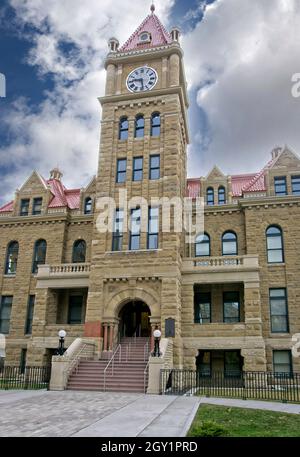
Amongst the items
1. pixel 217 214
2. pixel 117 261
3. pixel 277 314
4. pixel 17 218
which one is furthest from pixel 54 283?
pixel 277 314

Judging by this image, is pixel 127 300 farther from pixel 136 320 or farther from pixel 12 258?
pixel 12 258

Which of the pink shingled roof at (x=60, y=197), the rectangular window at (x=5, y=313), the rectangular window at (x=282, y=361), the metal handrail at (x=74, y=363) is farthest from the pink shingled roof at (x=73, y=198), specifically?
the rectangular window at (x=282, y=361)

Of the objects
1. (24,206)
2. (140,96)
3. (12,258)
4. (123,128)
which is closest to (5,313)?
(12,258)

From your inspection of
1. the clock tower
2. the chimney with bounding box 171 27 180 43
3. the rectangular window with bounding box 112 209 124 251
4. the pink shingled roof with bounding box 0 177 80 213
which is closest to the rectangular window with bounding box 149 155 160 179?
the clock tower

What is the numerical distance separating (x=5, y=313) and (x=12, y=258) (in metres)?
4.29

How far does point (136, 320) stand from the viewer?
29.0 meters

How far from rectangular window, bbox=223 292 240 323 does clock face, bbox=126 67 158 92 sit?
1599 centimetres

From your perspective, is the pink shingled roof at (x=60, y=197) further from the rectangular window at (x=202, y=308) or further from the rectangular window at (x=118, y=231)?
the rectangular window at (x=202, y=308)

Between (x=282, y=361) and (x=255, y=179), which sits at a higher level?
(x=255, y=179)

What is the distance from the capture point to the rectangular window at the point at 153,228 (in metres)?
27.6

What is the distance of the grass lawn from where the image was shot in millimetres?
9086

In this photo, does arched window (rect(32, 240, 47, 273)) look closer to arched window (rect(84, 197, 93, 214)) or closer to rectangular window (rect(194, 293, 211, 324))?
arched window (rect(84, 197, 93, 214))
